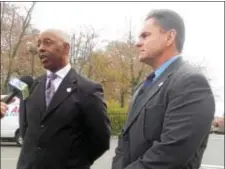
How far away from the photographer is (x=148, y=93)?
2301 millimetres

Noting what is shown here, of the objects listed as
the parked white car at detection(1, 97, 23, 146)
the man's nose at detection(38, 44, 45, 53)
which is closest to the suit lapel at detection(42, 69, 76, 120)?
the man's nose at detection(38, 44, 45, 53)

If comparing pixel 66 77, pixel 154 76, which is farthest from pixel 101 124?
pixel 154 76

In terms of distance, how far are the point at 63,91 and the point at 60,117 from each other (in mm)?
191

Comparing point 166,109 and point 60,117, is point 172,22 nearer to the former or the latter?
point 166,109

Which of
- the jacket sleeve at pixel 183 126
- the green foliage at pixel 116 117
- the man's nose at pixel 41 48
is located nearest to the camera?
the jacket sleeve at pixel 183 126

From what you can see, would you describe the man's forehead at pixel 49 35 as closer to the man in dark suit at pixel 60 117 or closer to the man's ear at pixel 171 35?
the man in dark suit at pixel 60 117

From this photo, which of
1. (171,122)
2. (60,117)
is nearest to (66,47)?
(60,117)

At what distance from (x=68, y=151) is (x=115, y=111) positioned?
1353cm

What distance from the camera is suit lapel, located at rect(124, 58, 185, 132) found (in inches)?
89.3

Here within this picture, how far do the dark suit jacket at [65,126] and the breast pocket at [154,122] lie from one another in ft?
3.41

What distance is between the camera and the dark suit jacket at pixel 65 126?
3102 mm

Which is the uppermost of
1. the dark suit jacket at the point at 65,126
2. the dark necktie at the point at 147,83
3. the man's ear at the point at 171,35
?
the man's ear at the point at 171,35

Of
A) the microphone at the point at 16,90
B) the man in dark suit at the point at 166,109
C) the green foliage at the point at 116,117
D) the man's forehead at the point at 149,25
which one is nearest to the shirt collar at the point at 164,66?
the man in dark suit at the point at 166,109

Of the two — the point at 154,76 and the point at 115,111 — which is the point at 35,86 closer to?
the point at 154,76
